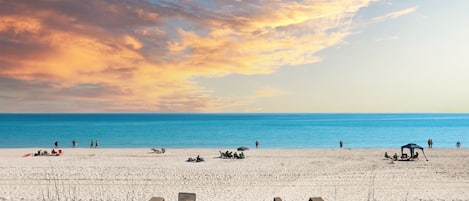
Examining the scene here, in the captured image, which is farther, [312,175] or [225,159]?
[225,159]

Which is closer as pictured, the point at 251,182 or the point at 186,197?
the point at 186,197

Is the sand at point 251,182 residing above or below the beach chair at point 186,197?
below

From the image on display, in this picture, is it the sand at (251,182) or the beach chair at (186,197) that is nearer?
the beach chair at (186,197)

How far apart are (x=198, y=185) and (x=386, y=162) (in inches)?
780

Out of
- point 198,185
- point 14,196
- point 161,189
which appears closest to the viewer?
point 14,196

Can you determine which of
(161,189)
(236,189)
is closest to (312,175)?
(236,189)

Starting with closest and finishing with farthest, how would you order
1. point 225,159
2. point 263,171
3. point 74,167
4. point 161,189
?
point 161,189
point 263,171
point 74,167
point 225,159

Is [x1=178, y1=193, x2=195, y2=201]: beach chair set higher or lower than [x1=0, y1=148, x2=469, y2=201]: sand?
higher

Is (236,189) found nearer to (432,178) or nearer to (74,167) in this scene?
(432,178)

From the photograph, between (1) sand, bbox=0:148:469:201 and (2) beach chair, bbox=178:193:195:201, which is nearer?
(2) beach chair, bbox=178:193:195:201

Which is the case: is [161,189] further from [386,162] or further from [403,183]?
[386,162]

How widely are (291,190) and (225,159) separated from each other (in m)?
16.5

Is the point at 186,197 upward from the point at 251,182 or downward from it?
upward

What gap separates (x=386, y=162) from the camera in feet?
105
